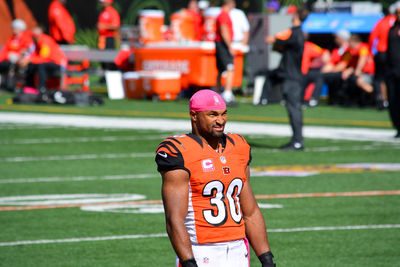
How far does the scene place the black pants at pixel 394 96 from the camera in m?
15.8

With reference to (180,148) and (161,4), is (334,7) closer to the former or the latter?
(161,4)

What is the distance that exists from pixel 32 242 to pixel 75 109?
46.2 ft

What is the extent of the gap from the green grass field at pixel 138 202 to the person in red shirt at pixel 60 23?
11.0 meters

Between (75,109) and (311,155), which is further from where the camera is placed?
(75,109)

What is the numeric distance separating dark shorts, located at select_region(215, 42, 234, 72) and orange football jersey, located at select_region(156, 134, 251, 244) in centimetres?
1626

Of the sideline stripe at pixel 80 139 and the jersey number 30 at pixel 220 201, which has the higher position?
the jersey number 30 at pixel 220 201

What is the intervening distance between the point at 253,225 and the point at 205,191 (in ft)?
1.28

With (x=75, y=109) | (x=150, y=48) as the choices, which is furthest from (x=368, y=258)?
(x=150, y=48)

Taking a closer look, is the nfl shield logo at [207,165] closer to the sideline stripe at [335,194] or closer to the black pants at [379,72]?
the sideline stripe at [335,194]

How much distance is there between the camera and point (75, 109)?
22.0m

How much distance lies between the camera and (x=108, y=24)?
29656 mm

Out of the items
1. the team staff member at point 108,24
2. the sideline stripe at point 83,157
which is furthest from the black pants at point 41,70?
the sideline stripe at point 83,157

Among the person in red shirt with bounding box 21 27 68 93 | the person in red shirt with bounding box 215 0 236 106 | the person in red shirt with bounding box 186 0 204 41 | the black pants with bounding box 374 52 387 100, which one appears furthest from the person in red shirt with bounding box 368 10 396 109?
the person in red shirt with bounding box 21 27 68 93

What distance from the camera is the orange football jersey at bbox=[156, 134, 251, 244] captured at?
488 cm
